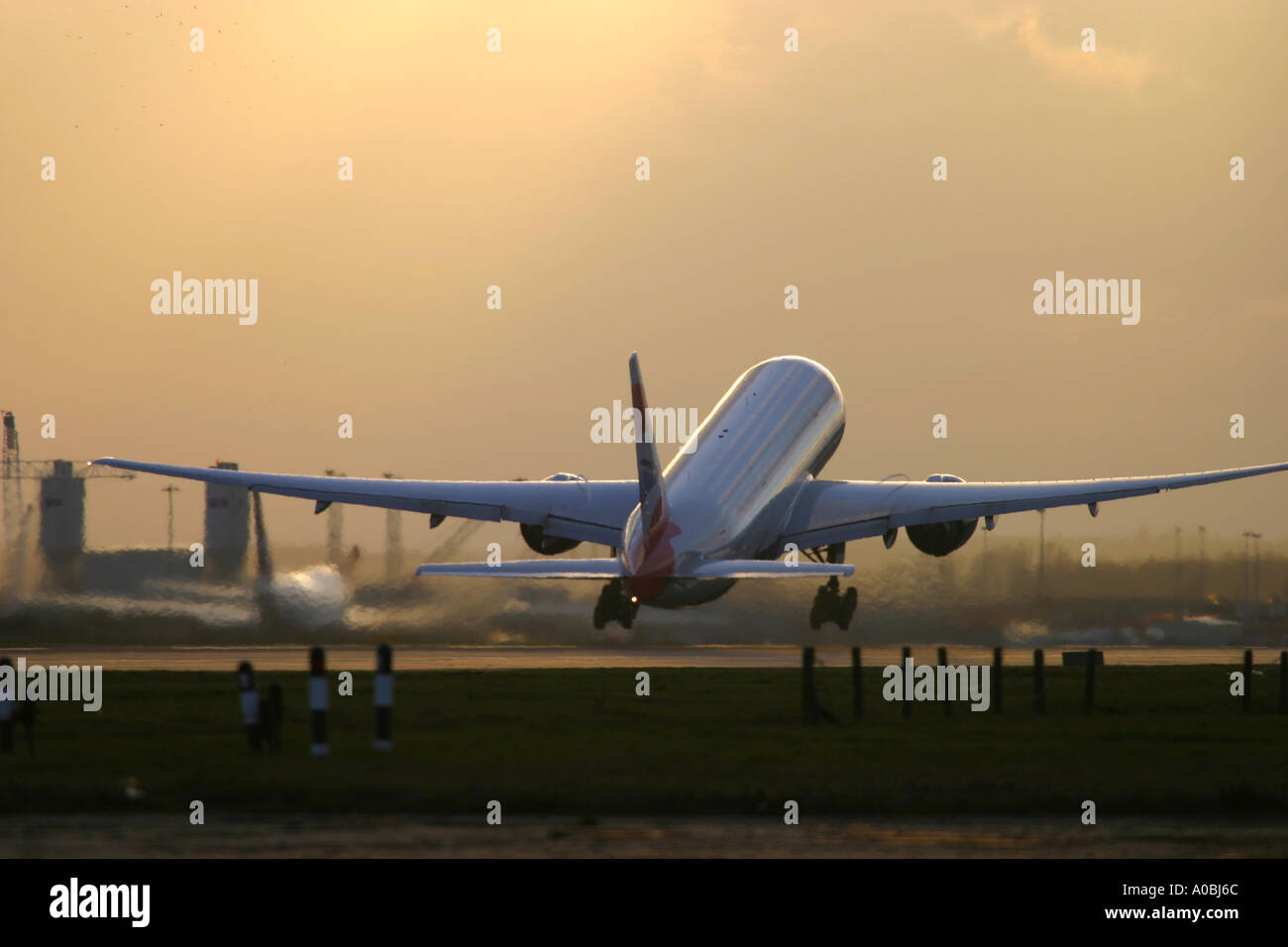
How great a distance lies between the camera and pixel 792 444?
6353 centimetres

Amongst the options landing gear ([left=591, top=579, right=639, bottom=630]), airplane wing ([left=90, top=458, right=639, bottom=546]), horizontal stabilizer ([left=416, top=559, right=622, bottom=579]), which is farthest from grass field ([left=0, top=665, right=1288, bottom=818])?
airplane wing ([left=90, top=458, right=639, bottom=546])

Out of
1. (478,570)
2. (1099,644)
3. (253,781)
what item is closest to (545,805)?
(253,781)

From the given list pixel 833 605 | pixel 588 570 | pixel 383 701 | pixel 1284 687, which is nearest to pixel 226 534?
pixel 833 605

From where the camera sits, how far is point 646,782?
21266mm

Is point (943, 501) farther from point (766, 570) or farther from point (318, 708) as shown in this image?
point (318, 708)

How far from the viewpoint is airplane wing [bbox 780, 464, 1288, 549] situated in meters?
60.8

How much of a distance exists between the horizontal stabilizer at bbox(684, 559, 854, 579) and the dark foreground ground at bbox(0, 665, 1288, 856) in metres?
13.2

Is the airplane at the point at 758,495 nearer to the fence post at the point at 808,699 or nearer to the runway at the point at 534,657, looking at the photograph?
the runway at the point at 534,657

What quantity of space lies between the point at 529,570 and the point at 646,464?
5.14m

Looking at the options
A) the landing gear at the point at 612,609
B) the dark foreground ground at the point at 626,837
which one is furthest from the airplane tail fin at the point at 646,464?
the dark foreground ground at the point at 626,837

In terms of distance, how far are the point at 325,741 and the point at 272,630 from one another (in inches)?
1183

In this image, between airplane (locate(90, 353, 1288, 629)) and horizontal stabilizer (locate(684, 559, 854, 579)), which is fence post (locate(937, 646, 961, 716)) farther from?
airplane (locate(90, 353, 1288, 629))

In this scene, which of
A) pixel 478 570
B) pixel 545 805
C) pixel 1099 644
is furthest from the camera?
pixel 1099 644
